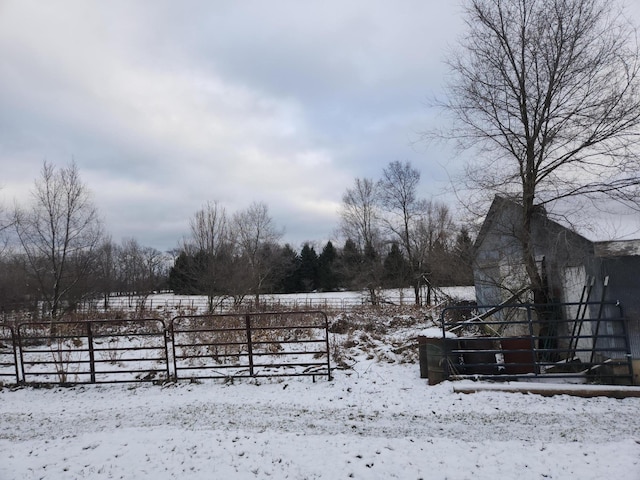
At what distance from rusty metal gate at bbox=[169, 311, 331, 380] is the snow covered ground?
0.42 m

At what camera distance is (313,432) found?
5793 millimetres

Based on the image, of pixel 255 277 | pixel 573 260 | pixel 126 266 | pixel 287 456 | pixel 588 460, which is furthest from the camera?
pixel 126 266

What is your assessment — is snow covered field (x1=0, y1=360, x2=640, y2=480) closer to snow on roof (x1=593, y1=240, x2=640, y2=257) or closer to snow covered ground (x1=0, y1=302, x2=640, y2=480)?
snow covered ground (x1=0, y1=302, x2=640, y2=480)

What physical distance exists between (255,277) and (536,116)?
98.7ft

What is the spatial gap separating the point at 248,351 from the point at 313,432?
338 cm

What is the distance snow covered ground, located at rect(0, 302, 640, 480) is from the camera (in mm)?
4648

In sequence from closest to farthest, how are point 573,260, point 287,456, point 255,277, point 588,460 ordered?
1. point 588,460
2. point 287,456
3. point 573,260
4. point 255,277

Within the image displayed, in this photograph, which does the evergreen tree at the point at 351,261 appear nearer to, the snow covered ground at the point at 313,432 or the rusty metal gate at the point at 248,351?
the rusty metal gate at the point at 248,351

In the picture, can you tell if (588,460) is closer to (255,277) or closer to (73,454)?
(73,454)

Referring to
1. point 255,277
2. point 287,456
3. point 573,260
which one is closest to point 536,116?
point 573,260

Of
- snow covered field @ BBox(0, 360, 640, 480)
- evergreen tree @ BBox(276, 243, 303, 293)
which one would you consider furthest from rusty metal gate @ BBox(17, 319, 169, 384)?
evergreen tree @ BBox(276, 243, 303, 293)

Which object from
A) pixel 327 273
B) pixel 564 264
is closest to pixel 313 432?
pixel 564 264

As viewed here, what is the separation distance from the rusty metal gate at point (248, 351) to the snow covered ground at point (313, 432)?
0.42 m

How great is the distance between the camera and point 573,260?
30.5ft
